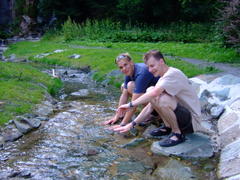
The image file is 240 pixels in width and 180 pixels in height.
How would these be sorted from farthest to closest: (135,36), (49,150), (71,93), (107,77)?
(135,36), (107,77), (71,93), (49,150)

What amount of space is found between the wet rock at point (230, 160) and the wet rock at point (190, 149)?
233 millimetres

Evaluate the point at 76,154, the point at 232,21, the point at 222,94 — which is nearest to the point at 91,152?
the point at 76,154

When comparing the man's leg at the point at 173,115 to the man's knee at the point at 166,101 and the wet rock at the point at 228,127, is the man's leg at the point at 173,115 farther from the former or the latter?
the wet rock at the point at 228,127

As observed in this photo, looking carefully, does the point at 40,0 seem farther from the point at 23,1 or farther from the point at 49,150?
the point at 49,150

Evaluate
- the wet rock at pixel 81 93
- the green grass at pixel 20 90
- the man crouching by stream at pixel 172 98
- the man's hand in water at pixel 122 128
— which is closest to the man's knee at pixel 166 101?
the man crouching by stream at pixel 172 98

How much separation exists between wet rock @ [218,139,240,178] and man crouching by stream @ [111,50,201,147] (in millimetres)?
620

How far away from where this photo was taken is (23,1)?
31.4 meters

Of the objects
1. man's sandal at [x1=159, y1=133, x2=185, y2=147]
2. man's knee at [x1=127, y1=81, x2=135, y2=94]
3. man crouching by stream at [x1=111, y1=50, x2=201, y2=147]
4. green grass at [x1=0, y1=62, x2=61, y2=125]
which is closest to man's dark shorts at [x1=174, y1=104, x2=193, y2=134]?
man crouching by stream at [x1=111, y1=50, x2=201, y2=147]

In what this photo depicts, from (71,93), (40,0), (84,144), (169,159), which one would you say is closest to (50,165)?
(84,144)

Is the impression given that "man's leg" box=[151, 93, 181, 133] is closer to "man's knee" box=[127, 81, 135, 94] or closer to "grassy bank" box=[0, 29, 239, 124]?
"man's knee" box=[127, 81, 135, 94]

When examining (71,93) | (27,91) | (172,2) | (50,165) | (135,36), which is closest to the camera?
(50,165)

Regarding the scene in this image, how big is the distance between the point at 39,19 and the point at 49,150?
28.8 m

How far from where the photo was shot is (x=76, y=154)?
4719mm

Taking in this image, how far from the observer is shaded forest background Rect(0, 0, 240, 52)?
84.7ft
